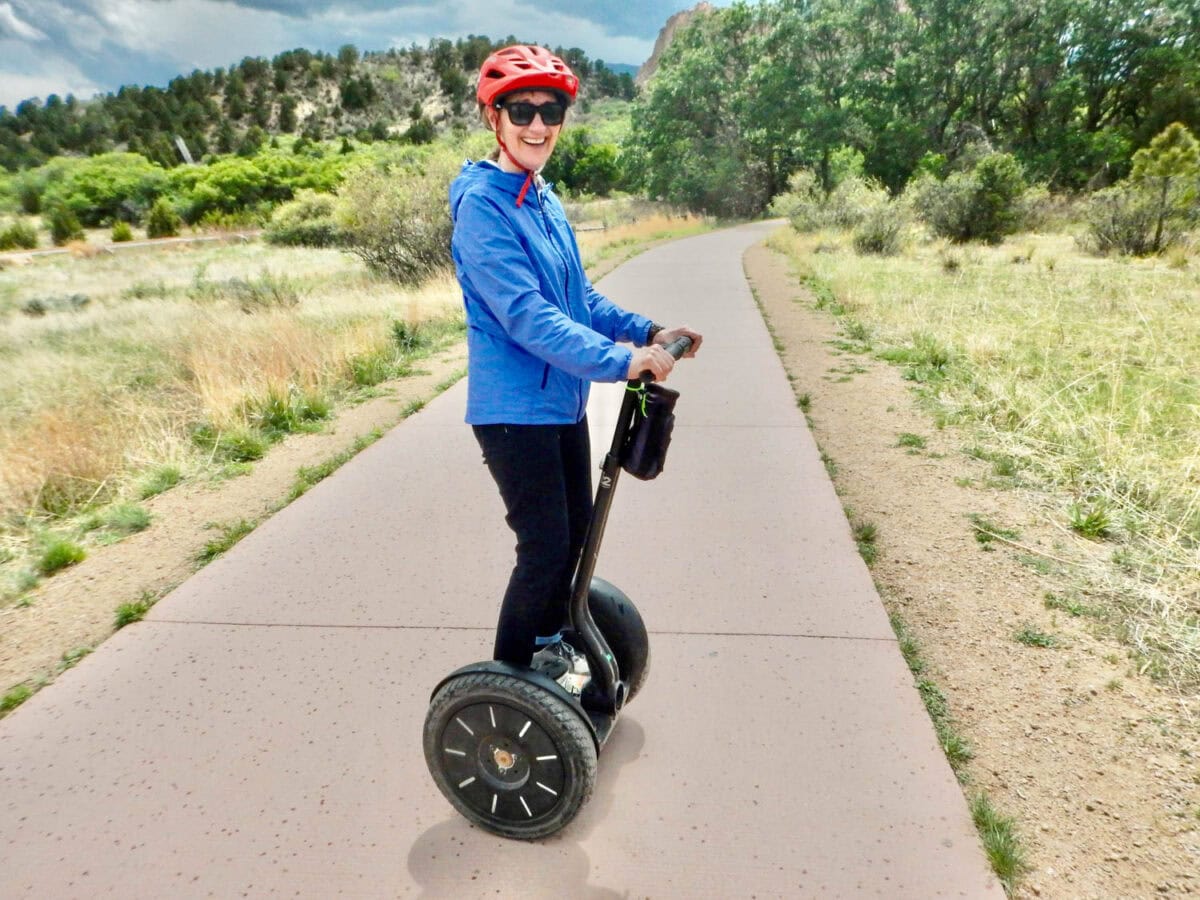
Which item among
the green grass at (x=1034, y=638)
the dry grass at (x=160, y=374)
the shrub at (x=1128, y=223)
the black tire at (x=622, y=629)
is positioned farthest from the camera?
the shrub at (x=1128, y=223)

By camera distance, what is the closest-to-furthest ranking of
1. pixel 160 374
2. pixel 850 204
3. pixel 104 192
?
pixel 160 374
pixel 850 204
pixel 104 192

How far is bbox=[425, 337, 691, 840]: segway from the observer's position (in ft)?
5.95

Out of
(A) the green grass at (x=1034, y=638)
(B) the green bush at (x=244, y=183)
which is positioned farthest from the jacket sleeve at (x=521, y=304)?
(B) the green bush at (x=244, y=183)

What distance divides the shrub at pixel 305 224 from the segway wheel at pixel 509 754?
31.4m

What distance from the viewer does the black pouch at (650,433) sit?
1.73m

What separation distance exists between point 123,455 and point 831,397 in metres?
5.49

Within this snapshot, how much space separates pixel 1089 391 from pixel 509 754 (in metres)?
5.44

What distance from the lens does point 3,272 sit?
80.4ft

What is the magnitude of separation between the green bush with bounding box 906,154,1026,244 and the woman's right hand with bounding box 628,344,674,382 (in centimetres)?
2044

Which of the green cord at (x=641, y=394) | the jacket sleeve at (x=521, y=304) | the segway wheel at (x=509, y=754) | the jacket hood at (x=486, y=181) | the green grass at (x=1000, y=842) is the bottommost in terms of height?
the green grass at (x=1000, y=842)

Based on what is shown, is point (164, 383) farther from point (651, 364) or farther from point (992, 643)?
point (992, 643)

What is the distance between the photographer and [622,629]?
2.26 meters

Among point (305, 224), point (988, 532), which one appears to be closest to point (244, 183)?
point (305, 224)

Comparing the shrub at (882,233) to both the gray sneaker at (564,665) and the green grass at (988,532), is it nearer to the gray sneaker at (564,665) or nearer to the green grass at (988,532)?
the green grass at (988,532)
